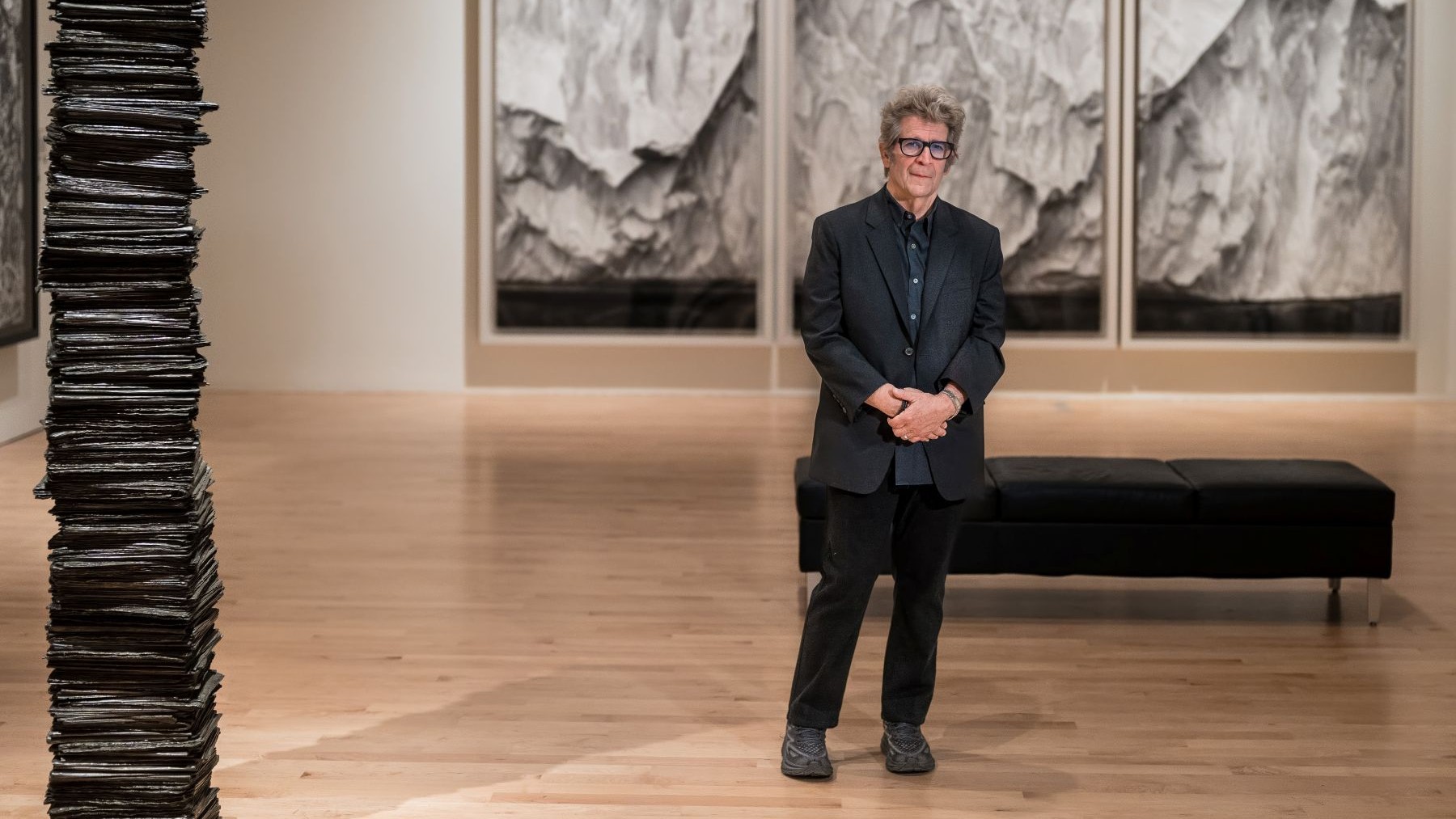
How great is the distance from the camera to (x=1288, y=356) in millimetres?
13188

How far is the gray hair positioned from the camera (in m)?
4.14

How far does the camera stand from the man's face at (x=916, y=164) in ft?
13.7

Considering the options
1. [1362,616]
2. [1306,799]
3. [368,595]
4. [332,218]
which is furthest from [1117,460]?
[332,218]

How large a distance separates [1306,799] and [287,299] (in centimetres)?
1050

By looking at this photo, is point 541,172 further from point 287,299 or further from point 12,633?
point 12,633

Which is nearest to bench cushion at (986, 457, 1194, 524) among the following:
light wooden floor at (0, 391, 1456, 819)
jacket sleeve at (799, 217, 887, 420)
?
light wooden floor at (0, 391, 1456, 819)

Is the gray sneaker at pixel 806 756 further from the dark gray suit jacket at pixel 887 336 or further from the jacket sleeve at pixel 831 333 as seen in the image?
the jacket sleeve at pixel 831 333

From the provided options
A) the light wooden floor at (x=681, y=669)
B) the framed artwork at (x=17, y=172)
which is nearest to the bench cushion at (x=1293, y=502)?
the light wooden floor at (x=681, y=669)

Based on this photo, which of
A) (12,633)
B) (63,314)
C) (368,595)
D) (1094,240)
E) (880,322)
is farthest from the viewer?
(1094,240)

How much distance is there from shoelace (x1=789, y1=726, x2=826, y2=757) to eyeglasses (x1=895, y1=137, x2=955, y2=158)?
156cm

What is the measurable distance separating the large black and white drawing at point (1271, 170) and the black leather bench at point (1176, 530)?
272 inches

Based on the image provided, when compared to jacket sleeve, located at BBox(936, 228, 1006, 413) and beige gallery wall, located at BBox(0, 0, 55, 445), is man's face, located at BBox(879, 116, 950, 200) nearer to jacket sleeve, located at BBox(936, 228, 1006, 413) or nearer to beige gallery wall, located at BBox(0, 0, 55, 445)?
jacket sleeve, located at BBox(936, 228, 1006, 413)

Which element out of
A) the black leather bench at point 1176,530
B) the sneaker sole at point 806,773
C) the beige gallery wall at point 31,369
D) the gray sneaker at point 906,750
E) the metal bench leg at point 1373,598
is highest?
the beige gallery wall at point 31,369

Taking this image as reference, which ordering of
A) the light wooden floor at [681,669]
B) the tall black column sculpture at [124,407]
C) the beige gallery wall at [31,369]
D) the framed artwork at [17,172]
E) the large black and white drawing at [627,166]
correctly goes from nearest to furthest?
1. the tall black column sculpture at [124,407]
2. the light wooden floor at [681,669]
3. the framed artwork at [17,172]
4. the beige gallery wall at [31,369]
5. the large black and white drawing at [627,166]
